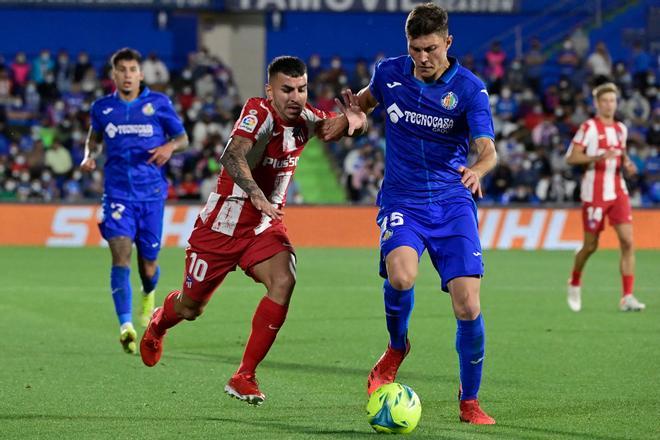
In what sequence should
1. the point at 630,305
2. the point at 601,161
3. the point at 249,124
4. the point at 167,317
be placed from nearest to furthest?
the point at 249,124
the point at 167,317
the point at 630,305
the point at 601,161

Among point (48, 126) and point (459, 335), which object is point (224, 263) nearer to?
point (459, 335)

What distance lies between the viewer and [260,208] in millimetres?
6848

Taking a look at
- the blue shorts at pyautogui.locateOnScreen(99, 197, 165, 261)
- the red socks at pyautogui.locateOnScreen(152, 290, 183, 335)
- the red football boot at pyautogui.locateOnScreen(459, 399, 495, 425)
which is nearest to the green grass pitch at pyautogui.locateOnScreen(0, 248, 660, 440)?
the red football boot at pyautogui.locateOnScreen(459, 399, 495, 425)

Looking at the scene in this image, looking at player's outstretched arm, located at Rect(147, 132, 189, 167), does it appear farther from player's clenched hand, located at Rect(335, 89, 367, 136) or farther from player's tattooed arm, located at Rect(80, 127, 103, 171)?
player's clenched hand, located at Rect(335, 89, 367, 136)

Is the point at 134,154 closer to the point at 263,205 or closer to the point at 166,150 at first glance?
the point at 166,150

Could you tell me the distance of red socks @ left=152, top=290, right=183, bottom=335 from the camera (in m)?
7.97

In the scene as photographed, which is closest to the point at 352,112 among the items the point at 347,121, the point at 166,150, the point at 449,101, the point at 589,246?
the point at 347,121

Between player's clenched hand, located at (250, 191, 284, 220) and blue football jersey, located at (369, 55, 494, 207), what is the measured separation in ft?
2.23

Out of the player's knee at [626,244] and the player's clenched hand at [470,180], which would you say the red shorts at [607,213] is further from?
the player's clenched hand at [470,180]

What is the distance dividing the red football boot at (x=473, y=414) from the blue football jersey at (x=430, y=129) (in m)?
1.14

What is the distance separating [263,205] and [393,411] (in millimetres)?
1352

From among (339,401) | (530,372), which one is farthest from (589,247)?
(339,401)

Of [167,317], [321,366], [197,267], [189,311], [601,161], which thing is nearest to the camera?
[197,267]

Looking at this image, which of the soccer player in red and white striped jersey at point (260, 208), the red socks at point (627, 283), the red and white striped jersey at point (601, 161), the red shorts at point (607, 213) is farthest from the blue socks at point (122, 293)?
the red socks at point (627, 283)
